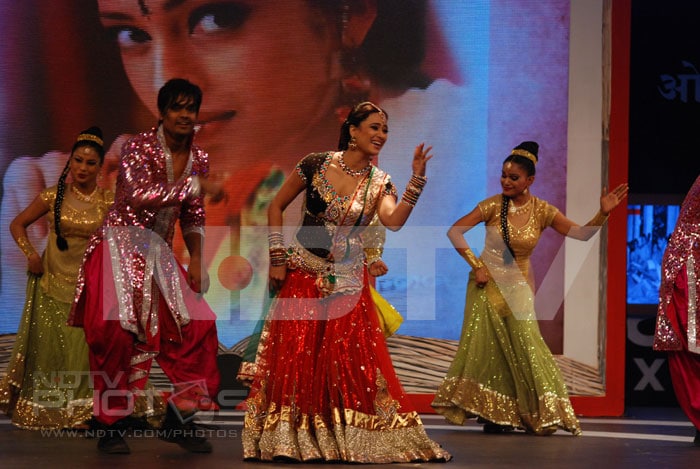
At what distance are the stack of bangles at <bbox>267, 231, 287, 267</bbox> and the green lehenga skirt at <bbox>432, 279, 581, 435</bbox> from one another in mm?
1829

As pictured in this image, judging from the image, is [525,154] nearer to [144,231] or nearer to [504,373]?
[504,373]

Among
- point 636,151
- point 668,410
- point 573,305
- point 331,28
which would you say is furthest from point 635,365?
point 331,28

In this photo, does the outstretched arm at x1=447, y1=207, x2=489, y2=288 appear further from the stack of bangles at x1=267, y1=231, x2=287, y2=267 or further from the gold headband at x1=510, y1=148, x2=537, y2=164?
the stack of bangles at x1=267, y1=231, x2=287, y2=267

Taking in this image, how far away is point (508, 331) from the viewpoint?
632 cm

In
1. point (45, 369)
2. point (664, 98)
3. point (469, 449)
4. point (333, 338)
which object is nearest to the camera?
point (333, 338)

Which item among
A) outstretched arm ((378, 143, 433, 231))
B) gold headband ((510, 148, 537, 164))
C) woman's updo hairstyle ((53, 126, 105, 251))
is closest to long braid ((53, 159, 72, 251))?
woman's updo hairstyle ((53, 126, 105, 251))

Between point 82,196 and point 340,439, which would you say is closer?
point 340,439

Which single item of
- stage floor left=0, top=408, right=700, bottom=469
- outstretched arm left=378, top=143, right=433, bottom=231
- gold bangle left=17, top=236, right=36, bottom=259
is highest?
outstretched arm left=378, top=143, right=433, bottom=231

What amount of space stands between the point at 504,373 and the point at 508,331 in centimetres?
23

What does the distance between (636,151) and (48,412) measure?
4.17 metres

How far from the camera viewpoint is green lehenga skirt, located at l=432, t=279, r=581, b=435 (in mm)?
6164

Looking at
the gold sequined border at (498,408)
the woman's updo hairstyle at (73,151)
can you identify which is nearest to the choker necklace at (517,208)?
the gold sequined border at (498,408)

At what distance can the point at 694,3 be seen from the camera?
765cm

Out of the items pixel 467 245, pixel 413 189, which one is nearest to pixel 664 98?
pixel 467 245
